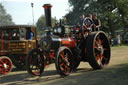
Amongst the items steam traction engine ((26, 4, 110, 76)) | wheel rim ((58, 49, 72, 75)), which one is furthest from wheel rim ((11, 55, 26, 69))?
wheel rim ((58, 49, 72, 75))

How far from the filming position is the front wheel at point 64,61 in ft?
16.6

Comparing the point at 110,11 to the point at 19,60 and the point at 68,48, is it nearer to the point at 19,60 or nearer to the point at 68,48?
the point at 19,60

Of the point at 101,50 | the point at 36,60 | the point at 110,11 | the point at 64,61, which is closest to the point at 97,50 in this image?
the point at 101,50

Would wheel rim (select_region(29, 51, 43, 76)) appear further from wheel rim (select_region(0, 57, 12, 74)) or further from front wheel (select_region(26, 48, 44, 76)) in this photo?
wheel rim (select_region(0, 57, 12, 74))

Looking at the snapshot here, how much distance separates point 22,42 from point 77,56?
113 inches

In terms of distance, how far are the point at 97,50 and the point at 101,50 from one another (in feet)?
0.70

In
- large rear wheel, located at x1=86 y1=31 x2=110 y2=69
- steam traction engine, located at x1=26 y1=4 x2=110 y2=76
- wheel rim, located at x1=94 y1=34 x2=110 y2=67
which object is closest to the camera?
steam traction engine, located at x1=26 y1=4 x2=110 y2=76

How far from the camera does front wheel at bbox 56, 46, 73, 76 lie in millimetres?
5062

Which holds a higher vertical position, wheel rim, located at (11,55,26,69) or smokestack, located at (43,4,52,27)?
smokestack, located at (43,4,52,27)

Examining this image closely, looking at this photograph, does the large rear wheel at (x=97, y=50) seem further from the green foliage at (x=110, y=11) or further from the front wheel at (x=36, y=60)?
the green foliage at (x=110, y=11)

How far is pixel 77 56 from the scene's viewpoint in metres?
6.11

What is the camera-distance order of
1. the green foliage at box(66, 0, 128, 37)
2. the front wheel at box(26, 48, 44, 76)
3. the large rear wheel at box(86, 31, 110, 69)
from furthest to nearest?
1. the green foliage at box(66, 0, 128, 37)
2. the large rear wheel at box(86, 31, 110, 69)
3. the front wheel at box(26, 48, 44, 76)

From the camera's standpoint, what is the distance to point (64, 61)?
537 centimetres

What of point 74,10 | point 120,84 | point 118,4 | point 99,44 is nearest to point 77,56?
Answer: point 99,44
